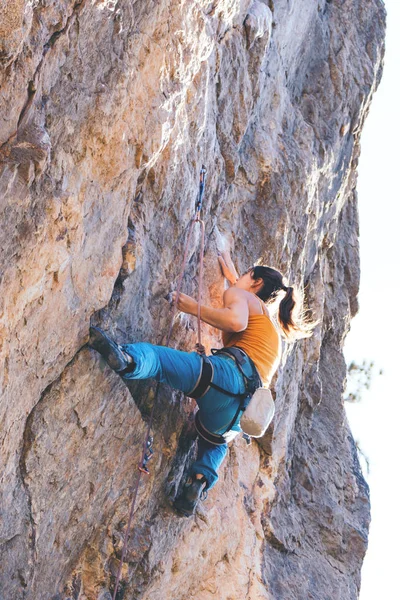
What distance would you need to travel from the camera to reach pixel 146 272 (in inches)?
228

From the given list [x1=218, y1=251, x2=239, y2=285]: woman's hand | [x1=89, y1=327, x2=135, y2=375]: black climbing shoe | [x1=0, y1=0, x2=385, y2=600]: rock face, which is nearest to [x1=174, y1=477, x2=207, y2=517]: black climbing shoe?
[x1=0, y1=0, x2=385, y2=600]: rock face

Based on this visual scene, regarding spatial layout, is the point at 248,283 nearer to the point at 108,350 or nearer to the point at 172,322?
the point at 172,322

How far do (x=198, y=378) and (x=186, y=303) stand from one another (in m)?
0.71

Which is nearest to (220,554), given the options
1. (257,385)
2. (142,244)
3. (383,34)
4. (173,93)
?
(257,385)

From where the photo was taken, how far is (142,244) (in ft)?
18.6

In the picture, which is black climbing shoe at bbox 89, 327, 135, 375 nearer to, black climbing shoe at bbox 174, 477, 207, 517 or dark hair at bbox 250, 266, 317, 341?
black climbing shoe at bbox 174, 477, 207, 517

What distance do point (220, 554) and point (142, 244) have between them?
279 centimetres

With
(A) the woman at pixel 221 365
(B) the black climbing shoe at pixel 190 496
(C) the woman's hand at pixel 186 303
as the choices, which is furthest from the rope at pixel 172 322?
(B) the black climbing shoe at pixel 190 496

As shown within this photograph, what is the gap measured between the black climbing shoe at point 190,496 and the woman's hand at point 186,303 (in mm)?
1235

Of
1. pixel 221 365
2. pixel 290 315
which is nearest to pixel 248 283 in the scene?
pixel 290 315

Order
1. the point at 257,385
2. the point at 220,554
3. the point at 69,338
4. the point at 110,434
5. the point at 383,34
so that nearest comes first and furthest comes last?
1. the point at 69,338
2. the point at 110,434
3. the point at 257,385
4. the point at 220,554
5. the point at 383,34

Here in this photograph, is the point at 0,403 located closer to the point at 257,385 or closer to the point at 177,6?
the point at 257,385

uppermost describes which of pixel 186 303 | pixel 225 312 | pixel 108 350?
pixel 225 312

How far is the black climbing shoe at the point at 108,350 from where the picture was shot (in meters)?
5.01
